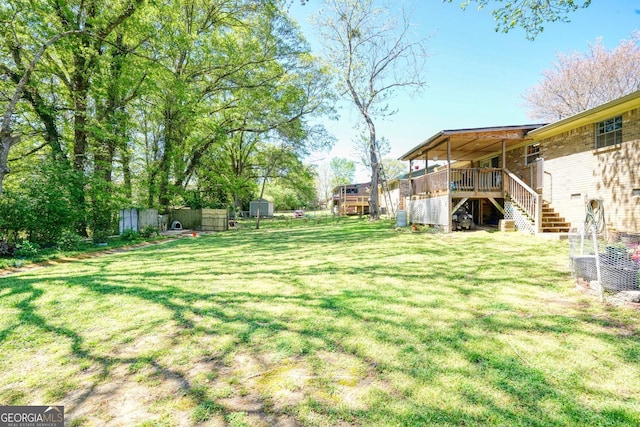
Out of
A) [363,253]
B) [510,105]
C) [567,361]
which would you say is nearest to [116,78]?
[363,253]

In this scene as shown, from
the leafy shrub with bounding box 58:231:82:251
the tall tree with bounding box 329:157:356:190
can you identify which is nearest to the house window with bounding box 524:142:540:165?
the leafy shrub with bounding box 58:231:82:251

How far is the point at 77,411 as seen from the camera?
1.94 m

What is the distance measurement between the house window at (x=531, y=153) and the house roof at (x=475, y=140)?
0.51 m

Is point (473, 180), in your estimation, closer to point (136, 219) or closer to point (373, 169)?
point (373, 169)

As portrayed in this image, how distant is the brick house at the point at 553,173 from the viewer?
837cm

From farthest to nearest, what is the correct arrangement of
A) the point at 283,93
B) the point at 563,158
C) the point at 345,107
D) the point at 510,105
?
the point at 510,105 → the point at 345,107 → the point at 283,93 → the point at 563,158

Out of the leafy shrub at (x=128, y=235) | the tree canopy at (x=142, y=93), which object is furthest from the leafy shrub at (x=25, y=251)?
the leafy shrub at (x=128, y=235)

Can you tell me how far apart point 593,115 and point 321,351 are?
11.6 meters

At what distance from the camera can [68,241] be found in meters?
8.41

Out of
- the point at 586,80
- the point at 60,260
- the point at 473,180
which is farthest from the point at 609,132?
the point at 586,80

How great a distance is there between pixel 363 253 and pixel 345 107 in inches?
665

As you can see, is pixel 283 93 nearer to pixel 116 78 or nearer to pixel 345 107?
pixel 345 107
